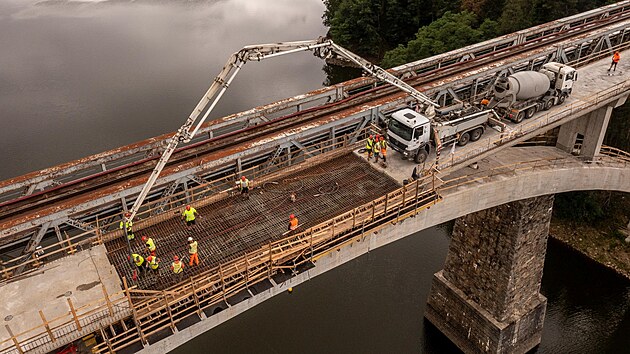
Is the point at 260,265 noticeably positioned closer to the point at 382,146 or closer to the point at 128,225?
the point at 128,225

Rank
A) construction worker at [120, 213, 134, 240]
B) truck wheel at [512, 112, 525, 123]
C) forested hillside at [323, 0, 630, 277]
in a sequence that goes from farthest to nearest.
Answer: forested hillside at [323, 0, 630, 277] < truck wheel at [512, 112, 525, 123] < construction worker at [120, 213, 134, 240]

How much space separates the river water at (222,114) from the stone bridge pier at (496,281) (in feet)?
7.15

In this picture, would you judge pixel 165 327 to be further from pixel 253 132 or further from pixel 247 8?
pixel 247 8

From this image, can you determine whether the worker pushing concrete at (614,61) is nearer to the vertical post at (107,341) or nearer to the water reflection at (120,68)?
the vertical post at (107,341)

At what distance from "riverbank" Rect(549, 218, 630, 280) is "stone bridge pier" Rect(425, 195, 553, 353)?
11107mm

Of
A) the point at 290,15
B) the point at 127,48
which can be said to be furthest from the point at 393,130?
the point at 290,15

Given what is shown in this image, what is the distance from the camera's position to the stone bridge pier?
98.2 feet

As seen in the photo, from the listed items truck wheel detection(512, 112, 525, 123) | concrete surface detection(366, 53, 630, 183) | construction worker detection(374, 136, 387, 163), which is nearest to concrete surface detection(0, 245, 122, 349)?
construction worker detection(374, 136, 387, 163)

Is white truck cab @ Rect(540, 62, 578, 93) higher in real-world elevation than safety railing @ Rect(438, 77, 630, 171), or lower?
higher

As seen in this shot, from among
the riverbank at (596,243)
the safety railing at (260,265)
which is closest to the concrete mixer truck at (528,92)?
the safety railing at (260,265)

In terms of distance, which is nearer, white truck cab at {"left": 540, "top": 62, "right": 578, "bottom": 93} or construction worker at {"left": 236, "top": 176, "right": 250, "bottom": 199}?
construction worker at {"left": 236, "top": 176, "right": 250, "bottom": 199}

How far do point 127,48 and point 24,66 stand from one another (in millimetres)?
13984

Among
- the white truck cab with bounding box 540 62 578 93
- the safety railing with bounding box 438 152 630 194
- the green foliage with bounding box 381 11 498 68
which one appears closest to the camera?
the safety railing with bounding box 438 152 630 194

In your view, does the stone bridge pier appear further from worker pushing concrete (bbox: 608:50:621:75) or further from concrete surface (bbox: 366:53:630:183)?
worker pushing concrete (bbox: 608:50:621:75)
